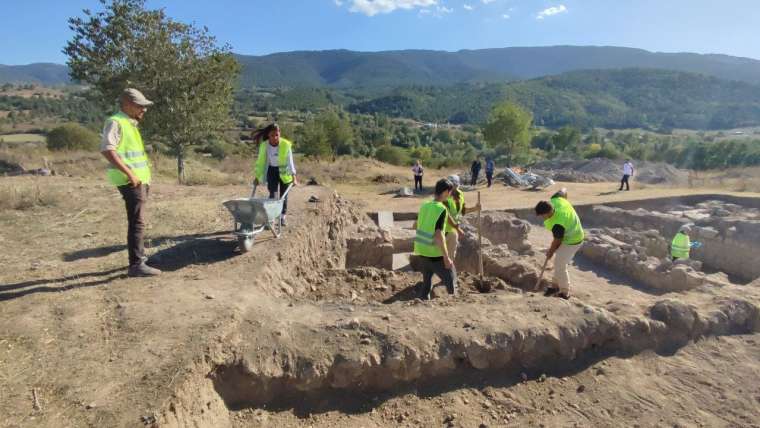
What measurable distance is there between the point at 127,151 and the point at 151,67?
10.7 metres

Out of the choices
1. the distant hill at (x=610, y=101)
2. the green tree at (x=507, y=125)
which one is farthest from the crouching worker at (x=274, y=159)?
the distant hill at (x=610, y=101)

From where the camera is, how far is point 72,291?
178 inches

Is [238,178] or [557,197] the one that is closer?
[557,197]

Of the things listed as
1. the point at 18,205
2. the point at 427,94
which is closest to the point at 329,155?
the point at 18,205

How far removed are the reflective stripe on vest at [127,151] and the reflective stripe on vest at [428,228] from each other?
10.6 ft

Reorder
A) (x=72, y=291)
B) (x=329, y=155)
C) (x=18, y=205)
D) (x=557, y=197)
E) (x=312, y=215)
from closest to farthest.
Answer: (x=72, y=291)
(x=557, y=197)
(x=18, y=205)
(x=312, y=215)
(x=329, y=155)

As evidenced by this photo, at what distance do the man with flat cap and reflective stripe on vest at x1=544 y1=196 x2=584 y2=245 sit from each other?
5.13 metres

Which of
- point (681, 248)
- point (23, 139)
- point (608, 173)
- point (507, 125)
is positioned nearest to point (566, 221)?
point (681, 248)

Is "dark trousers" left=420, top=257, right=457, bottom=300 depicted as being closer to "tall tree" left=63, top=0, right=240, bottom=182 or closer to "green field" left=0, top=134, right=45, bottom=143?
"tall tree" left=63, top=0, right=240, bottom=182

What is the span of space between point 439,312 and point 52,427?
3.38 metres

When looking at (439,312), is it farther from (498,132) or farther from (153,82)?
(498,132)

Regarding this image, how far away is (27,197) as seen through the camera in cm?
813

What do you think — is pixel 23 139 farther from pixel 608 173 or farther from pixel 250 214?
pixel 608 173

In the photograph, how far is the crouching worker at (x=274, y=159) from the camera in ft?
22.2
